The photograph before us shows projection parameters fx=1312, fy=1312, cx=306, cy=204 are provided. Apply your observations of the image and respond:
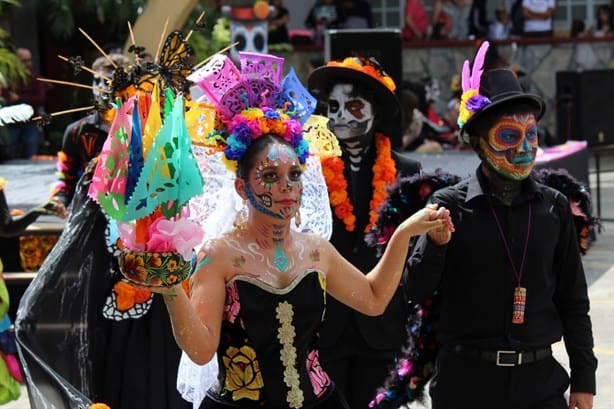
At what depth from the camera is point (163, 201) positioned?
353 centimetres

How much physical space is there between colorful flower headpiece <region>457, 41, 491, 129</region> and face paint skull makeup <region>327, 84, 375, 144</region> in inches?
56.9

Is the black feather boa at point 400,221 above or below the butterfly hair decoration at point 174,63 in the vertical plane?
below

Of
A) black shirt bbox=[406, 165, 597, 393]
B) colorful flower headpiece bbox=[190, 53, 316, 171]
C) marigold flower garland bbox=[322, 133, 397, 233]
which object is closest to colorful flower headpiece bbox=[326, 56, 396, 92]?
marigold flower garland bbox=[322, 133, 397, 233]

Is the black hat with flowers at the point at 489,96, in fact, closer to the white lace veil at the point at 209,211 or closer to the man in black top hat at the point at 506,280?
the man in black top hat at the point at 506,280

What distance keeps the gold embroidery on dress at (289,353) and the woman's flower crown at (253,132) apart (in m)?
0.50

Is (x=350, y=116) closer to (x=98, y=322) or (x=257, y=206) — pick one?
(x=98, y=322)

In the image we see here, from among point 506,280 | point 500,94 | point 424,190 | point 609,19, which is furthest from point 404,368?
point 609,19

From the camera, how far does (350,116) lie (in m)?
6.48

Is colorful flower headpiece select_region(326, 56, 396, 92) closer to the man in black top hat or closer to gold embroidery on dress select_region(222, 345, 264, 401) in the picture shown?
the man in black top hat

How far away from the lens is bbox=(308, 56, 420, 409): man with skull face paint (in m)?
5.96

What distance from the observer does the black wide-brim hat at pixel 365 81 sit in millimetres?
6484

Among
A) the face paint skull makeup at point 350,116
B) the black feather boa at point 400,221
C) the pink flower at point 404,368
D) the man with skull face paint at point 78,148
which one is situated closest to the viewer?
the black feather boa at point 400,221

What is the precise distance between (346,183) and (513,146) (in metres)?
1.74

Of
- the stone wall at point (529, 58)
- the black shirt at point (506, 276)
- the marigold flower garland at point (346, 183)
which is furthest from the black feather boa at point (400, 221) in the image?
the stone wall at point (529, 58)
